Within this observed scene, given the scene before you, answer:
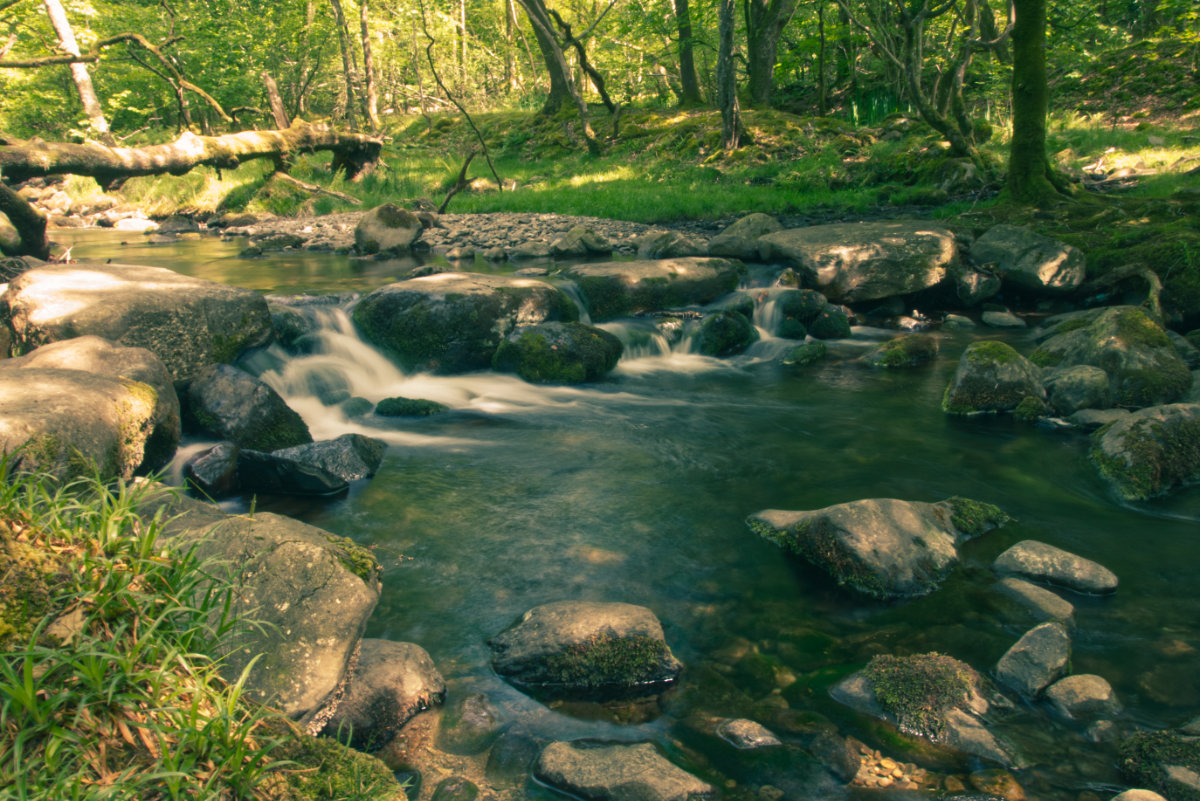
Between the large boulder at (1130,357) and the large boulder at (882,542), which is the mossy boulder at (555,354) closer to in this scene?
the large boulder at (882,542)

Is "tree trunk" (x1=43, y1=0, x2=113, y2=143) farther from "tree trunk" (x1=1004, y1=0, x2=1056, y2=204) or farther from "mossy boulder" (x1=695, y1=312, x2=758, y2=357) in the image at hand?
"tree trunk" (x1=1004, y1=0, x2=1056, y2=204)

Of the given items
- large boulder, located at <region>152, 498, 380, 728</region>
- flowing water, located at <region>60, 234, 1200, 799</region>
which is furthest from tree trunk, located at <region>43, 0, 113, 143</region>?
large boulder, located at <region>152, 498, 380, 728</region>

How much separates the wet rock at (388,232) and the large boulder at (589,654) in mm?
12574

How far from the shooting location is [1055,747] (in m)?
3.04

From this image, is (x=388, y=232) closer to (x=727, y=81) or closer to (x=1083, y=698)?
(x=727, y=81)

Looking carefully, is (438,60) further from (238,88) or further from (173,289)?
(173,289)

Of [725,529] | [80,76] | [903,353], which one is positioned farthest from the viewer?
[80,76]

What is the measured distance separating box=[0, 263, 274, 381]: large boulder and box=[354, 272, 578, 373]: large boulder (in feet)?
4.57

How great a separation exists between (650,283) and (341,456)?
19.6 ft

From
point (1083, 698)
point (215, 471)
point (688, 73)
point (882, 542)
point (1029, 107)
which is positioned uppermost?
point (688, 73)

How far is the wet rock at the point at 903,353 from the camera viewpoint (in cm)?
908

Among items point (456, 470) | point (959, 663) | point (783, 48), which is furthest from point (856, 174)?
point (959, 663)

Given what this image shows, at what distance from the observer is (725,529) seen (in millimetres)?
5141

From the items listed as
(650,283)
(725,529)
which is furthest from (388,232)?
(725,529)
